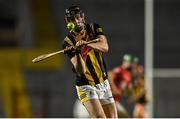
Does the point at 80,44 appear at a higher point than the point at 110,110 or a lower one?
higher

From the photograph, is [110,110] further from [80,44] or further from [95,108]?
[80,44]

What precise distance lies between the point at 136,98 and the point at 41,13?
7764 millimetres

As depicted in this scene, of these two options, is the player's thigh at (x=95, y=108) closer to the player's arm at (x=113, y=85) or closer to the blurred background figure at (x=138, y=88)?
the player's arm at (x=113, y=85)

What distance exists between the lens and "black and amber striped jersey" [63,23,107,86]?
6258mm

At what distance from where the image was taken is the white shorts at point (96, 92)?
6.33 m

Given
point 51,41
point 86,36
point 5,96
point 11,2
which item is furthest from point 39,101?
point 86,36

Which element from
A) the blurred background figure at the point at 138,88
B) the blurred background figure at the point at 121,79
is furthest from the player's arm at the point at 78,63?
the blurred background figure at the point at 138,88

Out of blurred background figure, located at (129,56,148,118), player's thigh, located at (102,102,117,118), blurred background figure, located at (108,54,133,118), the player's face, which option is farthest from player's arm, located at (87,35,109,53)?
blurred background figure, located at (129,56,148,118)

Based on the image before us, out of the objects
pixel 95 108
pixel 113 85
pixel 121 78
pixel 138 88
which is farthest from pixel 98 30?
pixel 138 88

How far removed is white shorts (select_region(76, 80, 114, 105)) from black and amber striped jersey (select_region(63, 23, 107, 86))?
0.04m

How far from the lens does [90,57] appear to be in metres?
6.32

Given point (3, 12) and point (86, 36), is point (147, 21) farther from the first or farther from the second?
point (86, 36)

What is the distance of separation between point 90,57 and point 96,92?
1.00ft


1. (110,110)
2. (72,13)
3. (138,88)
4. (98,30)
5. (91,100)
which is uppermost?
(72,13)
